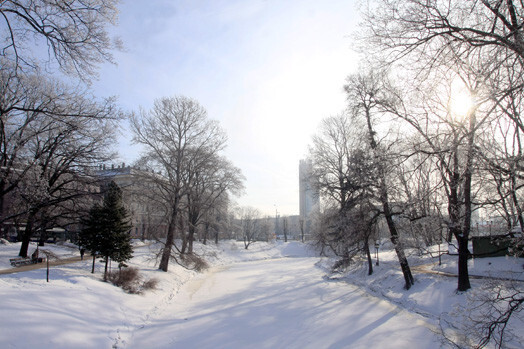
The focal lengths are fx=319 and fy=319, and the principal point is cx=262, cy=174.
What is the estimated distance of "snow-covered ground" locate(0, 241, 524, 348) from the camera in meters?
8.01

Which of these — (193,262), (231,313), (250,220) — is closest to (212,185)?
(193,262)

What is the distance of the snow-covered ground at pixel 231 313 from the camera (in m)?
8.01

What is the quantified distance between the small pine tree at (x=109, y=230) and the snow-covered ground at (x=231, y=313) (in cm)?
218

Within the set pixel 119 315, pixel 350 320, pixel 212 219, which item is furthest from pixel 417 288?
pixel 212 219

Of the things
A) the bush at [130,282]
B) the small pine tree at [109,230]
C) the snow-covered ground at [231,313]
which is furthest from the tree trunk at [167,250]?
the bush at [130,282]

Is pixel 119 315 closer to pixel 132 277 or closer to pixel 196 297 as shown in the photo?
pixel 132 277

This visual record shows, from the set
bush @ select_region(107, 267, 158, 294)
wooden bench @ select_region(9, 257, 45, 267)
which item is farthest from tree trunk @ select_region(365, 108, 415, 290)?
wooden bench @ select_region(9, 257, 45, 267)

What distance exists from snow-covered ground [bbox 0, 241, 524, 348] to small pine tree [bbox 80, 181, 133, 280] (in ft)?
7.16

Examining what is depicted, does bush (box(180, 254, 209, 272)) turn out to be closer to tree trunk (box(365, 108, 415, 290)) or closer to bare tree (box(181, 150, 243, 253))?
bare tree (box(181, 150, 243, 253))

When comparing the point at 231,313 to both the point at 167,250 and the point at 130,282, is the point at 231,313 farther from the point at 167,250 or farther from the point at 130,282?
the point at 167,250

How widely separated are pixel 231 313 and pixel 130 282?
5.27 meters

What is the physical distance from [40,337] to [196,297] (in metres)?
10.3

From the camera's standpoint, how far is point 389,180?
9.67 metres

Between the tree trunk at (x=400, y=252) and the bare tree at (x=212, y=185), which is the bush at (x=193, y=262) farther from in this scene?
the tree trunk at (x=400, y=252)
